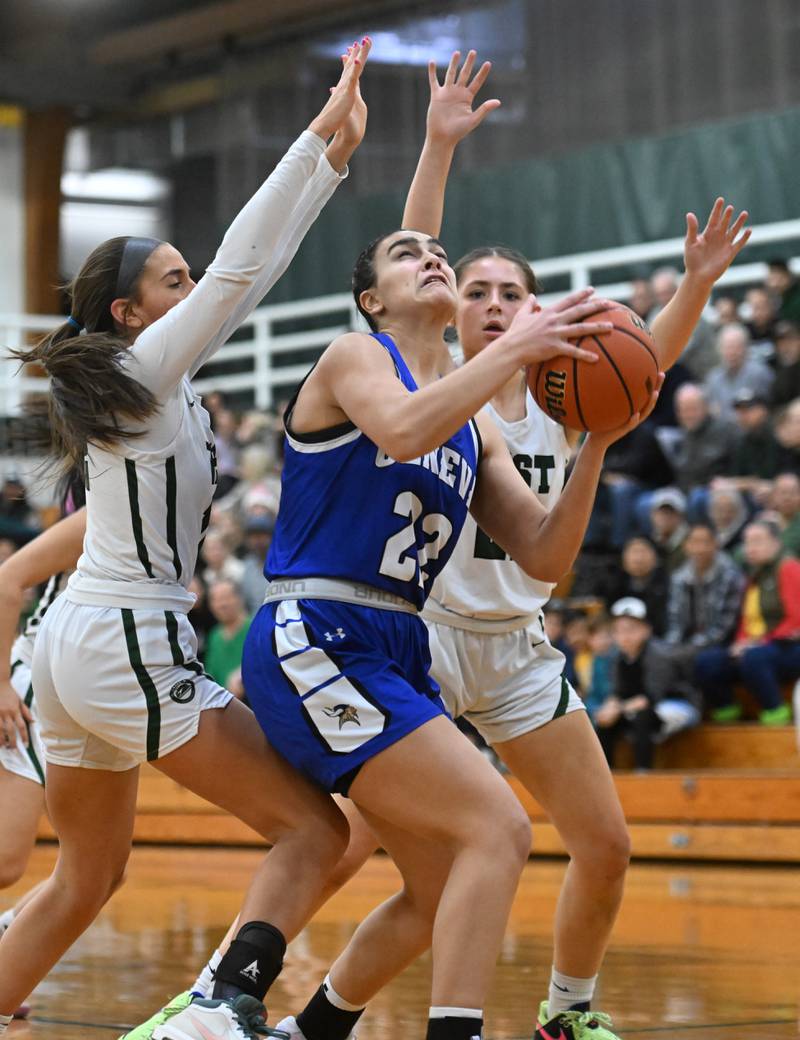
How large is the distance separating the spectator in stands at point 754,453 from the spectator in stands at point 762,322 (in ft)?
2.41

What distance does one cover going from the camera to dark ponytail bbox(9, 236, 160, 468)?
3.86 metres

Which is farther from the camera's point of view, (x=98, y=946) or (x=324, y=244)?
(x=324, y=244)

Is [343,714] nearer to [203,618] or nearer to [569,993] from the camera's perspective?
[569,993]

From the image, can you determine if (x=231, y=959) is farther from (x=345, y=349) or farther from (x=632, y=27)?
(x=632, y=27)

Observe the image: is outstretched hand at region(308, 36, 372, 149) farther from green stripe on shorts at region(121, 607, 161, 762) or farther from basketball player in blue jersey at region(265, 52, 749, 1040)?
green stripe on shorts at region(121, 607, 161, 762)

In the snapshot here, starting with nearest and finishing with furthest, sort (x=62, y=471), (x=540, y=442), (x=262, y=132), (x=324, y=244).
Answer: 1. (x=62, y=471)
2. (x=540, y=442)
3. (x=324, y=244)
4. (x=262, y=132)

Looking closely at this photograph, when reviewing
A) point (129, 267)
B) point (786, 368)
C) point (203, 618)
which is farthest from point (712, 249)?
point (203, 618)

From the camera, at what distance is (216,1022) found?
3580mm

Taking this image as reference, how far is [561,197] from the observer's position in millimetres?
17281

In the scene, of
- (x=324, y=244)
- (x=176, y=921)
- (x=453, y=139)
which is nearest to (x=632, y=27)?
(x=324, y=244)

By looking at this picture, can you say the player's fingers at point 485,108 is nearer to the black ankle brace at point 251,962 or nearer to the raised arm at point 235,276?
the raised arm at point 235,276

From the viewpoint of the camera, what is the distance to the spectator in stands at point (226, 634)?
1231 cm

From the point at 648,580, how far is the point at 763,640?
1.08 meters

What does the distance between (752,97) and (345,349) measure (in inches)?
543
